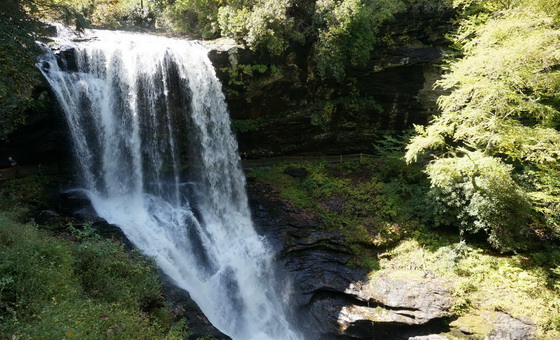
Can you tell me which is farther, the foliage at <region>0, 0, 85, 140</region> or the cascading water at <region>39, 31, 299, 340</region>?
the cascading water at <region>39, 31, 299, 340</region>

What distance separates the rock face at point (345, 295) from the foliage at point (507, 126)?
3048mm

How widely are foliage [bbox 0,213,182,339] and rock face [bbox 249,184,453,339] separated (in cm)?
458

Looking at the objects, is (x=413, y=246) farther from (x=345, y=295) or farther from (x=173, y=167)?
(x=173, y=167)

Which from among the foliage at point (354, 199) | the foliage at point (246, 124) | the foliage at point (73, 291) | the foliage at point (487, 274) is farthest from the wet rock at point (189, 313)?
the foliage at point (246, 124)

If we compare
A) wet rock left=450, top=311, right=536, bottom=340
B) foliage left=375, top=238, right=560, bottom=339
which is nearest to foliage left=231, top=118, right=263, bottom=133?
foliage left=375, top=238, right=560, bottom=339

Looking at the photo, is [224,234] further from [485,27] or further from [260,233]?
[485,27]

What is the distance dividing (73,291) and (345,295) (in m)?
7.46

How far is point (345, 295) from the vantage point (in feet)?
32.9

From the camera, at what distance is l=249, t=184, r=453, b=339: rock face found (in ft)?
29.9

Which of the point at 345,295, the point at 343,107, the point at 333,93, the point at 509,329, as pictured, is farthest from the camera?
the point at 343,107

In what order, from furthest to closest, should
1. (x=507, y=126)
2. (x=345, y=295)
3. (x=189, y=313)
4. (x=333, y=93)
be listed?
(x=333, y=93) < (x=345, y=295) < (x=507, y=126) < (x=189, y=313)

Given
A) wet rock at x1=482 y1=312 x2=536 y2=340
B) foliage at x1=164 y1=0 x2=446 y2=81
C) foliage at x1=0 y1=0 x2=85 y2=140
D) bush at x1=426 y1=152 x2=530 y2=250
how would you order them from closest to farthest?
foliage at x1=0 y1=0 x2=85 y2=140 < wet rock at x1=482 y1=312 x2=536 y2=340 < bush at x1=426 y1=152 x2=530 y2=250 < foliage at x1=164 y1=0 x2=446 y2=81

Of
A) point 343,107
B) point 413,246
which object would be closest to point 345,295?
point 413,246

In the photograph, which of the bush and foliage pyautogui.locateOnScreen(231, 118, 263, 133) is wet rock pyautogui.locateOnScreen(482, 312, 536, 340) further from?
foliage pyautogui.locateOnScreen(231, 118, 263, 133)
